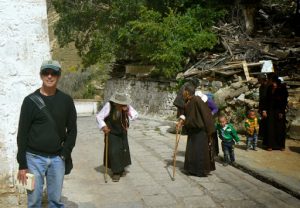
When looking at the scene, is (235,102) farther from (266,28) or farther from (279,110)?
(266,28)

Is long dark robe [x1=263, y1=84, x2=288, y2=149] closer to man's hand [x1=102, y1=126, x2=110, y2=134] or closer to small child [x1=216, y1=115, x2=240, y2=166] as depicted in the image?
small child [x1=216, y1=115, x2=240, y2=166]

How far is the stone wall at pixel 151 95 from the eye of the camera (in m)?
15.3

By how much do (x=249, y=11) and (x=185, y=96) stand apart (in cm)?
1104

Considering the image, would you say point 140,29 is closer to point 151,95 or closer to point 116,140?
point 151,95

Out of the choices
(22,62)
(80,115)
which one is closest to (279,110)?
(22,62)

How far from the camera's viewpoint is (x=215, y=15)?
15758 mm

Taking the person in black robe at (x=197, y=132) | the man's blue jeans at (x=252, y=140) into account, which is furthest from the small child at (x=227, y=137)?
the man's blue jeans at (x=252, y=140)

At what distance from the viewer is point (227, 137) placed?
7953 mm

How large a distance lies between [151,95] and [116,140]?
9402 millimetres

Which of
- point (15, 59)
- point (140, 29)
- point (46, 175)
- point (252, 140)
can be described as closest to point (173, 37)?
point (140, 29)

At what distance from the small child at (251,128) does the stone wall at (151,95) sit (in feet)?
18.9

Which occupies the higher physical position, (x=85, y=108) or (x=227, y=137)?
(x=227, y=137)

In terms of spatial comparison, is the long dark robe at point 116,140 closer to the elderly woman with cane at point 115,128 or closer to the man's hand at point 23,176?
the elderly woman with cane at point 115,128

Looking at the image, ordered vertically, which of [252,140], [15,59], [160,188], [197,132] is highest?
[15,59]
